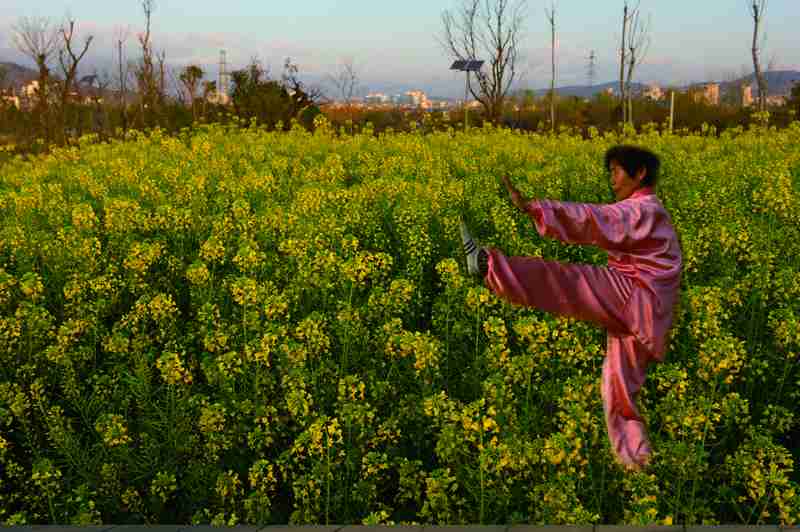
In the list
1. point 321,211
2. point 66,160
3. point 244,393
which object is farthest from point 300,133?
point 244,393

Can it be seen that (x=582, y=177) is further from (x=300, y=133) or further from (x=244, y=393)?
(x=300, y=133)

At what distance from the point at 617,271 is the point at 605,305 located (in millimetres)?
172

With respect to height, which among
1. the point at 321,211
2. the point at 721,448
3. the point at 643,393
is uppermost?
the point at 321,211

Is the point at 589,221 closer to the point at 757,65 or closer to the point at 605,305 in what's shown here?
the point at 605,305

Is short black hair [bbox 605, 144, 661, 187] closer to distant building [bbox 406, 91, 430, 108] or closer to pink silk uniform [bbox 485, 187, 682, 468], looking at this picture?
pink silk uniform [bbox 485, 187, 682, 468]

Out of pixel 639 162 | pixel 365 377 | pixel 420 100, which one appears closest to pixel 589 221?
pixel 639 162

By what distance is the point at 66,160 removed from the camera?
1930cm

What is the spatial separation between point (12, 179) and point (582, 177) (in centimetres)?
1043

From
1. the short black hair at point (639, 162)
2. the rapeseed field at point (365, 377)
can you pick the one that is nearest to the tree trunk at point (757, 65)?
the rapeseed field at point (365, 377)

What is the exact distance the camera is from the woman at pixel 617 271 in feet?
9.34

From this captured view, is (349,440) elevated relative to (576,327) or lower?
lower

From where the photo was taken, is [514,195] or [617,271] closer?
[514,195]

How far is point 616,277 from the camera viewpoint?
10.1 feet

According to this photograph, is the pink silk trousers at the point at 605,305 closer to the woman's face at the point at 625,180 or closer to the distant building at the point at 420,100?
the woman's face at the point at 625,180
